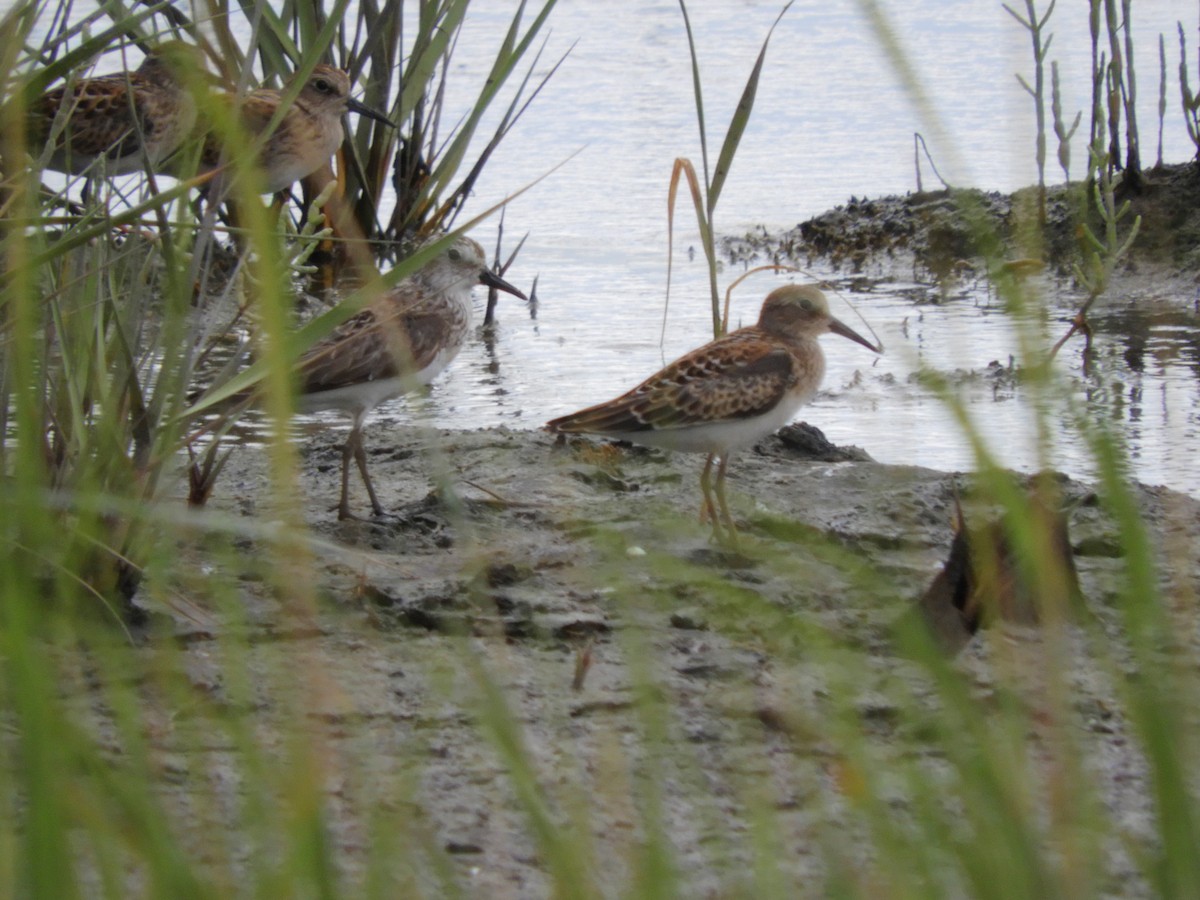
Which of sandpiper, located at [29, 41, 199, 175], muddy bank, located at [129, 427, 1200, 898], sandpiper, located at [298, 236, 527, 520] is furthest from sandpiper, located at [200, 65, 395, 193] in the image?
muddy bank, located at [129, 427, 1200, 898]

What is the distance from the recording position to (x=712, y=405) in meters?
5.43

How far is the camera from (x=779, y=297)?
621 cm

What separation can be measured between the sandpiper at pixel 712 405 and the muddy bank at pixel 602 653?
22cm

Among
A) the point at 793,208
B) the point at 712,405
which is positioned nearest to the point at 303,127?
the point at 712,405

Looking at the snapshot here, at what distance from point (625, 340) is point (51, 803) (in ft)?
20.6

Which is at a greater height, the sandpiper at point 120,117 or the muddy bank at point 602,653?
the sandpiper at point 120,117

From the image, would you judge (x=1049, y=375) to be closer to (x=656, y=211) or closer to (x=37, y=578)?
(x=37, y=578)

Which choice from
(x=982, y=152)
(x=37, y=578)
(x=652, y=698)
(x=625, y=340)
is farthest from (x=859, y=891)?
(x=982, y=152)

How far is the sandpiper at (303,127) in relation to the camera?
761 cm

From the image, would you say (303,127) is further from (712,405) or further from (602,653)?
(602,653)

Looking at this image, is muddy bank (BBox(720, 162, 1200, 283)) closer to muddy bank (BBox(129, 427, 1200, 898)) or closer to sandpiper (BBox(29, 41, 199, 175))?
muddy bank (BBox(129, 427, 1200, 898))

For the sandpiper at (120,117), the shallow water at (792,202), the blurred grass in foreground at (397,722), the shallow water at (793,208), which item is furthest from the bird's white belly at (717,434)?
the sandpiper at (120,117)

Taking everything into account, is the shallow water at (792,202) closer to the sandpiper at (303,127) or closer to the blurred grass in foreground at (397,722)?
the blurred grass in foreground at (397,722)

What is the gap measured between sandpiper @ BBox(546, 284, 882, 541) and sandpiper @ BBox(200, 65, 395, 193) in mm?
2684
